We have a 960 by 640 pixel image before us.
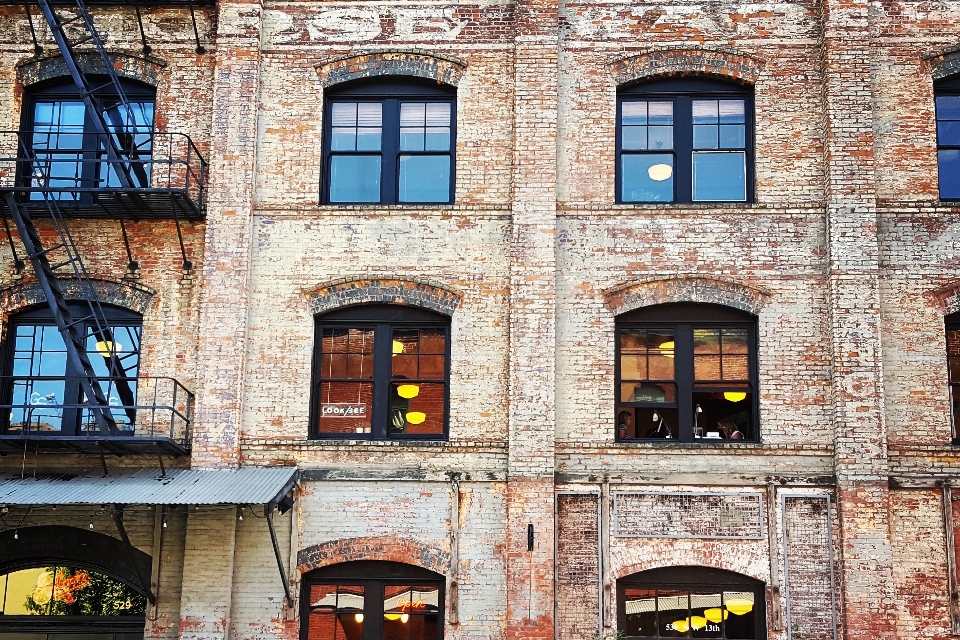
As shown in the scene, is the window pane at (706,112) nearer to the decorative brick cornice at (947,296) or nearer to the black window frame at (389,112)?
the black window frame at (389,112)

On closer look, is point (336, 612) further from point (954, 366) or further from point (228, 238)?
point (954, 366)

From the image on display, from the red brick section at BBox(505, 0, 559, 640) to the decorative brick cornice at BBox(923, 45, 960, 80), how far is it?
551cm

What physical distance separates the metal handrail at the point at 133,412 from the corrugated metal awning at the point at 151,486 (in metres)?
0.69

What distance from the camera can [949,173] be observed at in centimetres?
1584

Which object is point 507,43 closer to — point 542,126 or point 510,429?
point 542,126

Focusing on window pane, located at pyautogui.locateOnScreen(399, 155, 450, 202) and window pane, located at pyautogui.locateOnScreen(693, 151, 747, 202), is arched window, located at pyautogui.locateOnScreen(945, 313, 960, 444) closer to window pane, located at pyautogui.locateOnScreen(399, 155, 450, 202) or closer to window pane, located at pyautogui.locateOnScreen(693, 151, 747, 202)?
window pane, located at pyautogui.locateOnScreen(693, 151, 747, 202)

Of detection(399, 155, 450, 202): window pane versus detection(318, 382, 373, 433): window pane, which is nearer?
detection(318, 382, 373, 433): window pane

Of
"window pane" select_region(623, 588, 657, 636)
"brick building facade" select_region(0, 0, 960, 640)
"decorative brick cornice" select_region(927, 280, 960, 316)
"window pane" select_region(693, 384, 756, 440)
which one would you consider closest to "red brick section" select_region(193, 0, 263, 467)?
"brick building facade" select_region(0, 0, 960, 640)

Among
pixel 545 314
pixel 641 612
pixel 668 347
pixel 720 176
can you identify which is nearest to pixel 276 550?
pixel 545 314

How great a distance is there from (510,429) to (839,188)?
19.0 ft

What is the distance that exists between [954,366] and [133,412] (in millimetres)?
11695

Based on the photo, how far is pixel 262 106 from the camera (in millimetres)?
16312

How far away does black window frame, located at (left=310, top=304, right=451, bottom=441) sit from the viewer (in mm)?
15422

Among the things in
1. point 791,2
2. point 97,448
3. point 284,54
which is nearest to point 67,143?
point 284,54
